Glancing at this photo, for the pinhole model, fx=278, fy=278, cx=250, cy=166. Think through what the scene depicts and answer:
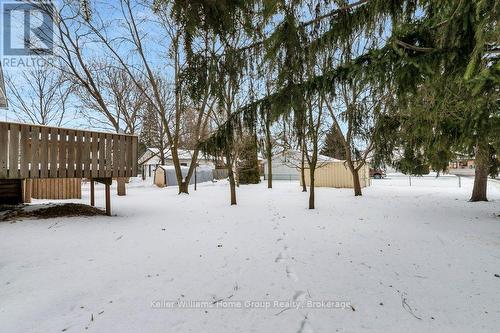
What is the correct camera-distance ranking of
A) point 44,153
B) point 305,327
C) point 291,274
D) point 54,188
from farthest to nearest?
point 54,188 < point 44,153 < point 291,274 < point 305,327

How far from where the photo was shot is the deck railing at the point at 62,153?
575 cm

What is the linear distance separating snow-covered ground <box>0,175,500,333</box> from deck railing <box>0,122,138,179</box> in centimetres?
118

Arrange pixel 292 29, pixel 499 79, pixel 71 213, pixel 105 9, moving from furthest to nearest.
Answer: pixel 105 9 → pixel 71 213 → pixel 292 29 → pixel 499 79

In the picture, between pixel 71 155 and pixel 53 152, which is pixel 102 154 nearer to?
pixel 71 155

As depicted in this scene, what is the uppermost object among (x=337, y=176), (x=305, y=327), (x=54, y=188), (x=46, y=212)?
(x=337, y=176)

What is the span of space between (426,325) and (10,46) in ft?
55.6

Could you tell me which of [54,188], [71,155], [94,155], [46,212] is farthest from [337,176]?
[46,212]

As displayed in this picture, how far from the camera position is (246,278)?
3.05 metres

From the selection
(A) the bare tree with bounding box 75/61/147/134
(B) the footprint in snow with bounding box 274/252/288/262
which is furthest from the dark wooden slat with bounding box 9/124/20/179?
(A) the bare tree with bounding box 75/61/147/134

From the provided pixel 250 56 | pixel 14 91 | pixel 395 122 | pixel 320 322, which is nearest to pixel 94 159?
pixel 250 56

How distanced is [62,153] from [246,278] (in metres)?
5.57

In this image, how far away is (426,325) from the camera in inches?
84.4

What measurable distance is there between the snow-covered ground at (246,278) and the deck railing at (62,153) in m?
1.18

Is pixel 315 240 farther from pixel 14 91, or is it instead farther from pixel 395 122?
pixel 14 91
